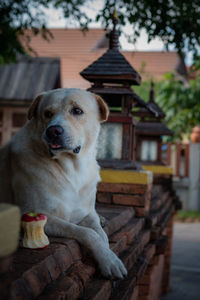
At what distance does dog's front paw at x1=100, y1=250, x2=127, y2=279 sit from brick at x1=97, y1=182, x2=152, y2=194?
137cm

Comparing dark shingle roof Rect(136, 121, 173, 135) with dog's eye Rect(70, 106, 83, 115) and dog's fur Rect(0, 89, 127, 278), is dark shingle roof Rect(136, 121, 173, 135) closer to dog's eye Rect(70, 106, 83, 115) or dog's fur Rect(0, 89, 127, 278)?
dog's fur Rect(0, 89, 127, 278)

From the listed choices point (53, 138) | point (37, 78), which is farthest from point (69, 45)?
point (53, 138)

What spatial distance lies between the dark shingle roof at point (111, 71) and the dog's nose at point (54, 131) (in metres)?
1.25

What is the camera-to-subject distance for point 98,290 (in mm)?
1724

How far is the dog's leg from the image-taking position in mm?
1929

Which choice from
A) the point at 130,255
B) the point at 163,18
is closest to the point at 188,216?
the point at 163,18

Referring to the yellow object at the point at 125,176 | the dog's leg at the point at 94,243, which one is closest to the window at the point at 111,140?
the yellow object at the point at 125,176

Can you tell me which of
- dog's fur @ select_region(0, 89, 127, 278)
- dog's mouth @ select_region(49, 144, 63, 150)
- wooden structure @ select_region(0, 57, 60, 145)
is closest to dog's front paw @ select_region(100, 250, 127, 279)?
dog's fur @ select_region(0, 89, 127, 278)

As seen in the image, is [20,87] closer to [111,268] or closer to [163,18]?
[163,18]

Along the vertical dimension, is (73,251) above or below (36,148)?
below

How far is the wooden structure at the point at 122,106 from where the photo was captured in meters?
3.40

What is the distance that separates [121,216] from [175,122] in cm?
944

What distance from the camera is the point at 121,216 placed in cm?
290

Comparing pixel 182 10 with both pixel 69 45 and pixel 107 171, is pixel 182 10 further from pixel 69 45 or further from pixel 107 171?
pixel 69 45
